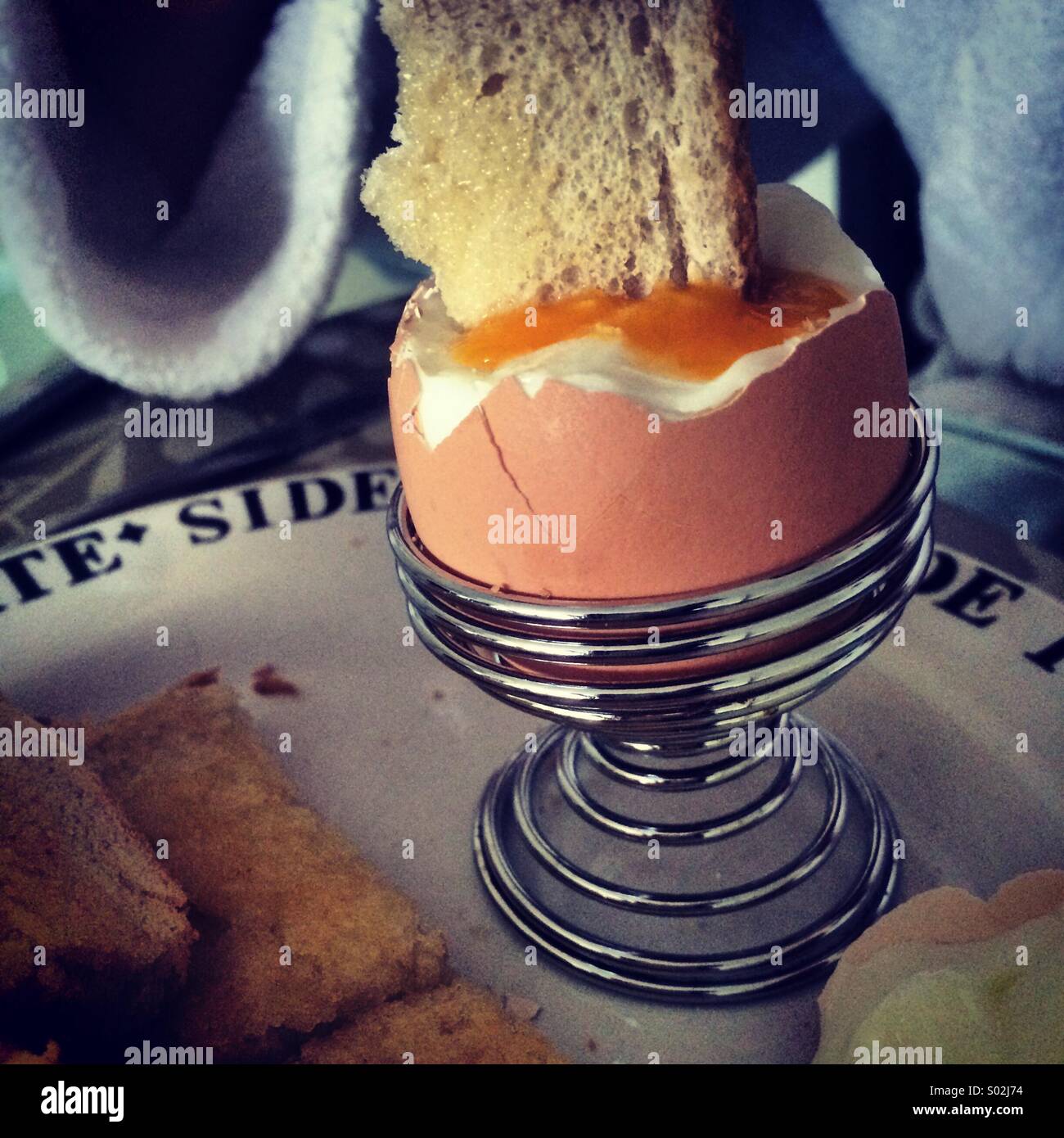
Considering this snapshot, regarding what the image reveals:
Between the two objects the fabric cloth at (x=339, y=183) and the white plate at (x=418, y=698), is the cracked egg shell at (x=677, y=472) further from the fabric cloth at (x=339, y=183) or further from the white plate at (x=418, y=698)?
the fabric cloth at (x=339, y=183)

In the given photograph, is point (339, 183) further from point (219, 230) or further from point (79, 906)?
point (79, 906)

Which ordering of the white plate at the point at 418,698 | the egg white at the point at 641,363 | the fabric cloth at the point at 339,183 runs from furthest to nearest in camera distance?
the fabric cloth at the point at 339,183, the white plate at the point at 418,698, the egg white at the point at 641,363

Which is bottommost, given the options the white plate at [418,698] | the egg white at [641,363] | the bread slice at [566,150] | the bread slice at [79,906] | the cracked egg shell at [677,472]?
the white plate at [418,698]

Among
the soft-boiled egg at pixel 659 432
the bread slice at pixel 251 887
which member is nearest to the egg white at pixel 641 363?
the soft-boiled egg at pixel 659 432

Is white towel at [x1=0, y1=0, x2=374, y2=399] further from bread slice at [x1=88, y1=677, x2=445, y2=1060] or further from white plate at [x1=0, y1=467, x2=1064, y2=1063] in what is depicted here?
bread slice at [x1=88, y1=677, x2=445, y2=1060]

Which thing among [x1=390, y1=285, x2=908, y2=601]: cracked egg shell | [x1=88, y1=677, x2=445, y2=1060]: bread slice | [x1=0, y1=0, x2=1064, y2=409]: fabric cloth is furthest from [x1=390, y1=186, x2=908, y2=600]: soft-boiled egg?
[x1=0, y1=0, x2=1064, y2=409]: fabric cloth
